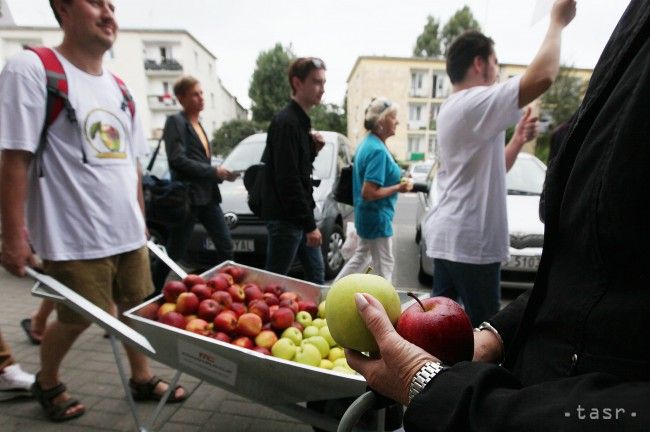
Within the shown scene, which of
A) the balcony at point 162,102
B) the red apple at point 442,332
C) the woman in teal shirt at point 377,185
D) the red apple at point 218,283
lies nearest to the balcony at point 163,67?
the balcony at point 162,102

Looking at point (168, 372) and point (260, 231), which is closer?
point (168, 372)

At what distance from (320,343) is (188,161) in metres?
2.37

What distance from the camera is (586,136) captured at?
2.48ft

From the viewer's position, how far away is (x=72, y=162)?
2004mm

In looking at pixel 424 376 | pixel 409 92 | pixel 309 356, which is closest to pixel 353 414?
pixel 424 376

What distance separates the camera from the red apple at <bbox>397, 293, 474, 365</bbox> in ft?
2.86

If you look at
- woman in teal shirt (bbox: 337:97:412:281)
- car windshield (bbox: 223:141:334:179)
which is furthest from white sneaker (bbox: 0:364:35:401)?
car windshield (bbox: 223:141:334:179)

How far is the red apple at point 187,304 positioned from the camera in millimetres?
1922

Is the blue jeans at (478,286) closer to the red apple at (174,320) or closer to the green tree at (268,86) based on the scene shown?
the red apple at (174,320)

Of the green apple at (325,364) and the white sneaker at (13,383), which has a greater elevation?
the green apple at (325,364)

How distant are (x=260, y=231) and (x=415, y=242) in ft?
13.1

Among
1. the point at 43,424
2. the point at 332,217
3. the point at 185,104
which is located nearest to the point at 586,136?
the point at 43,424

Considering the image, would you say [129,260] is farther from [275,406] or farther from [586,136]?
[586,136]

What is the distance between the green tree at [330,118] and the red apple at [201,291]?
40101mm
